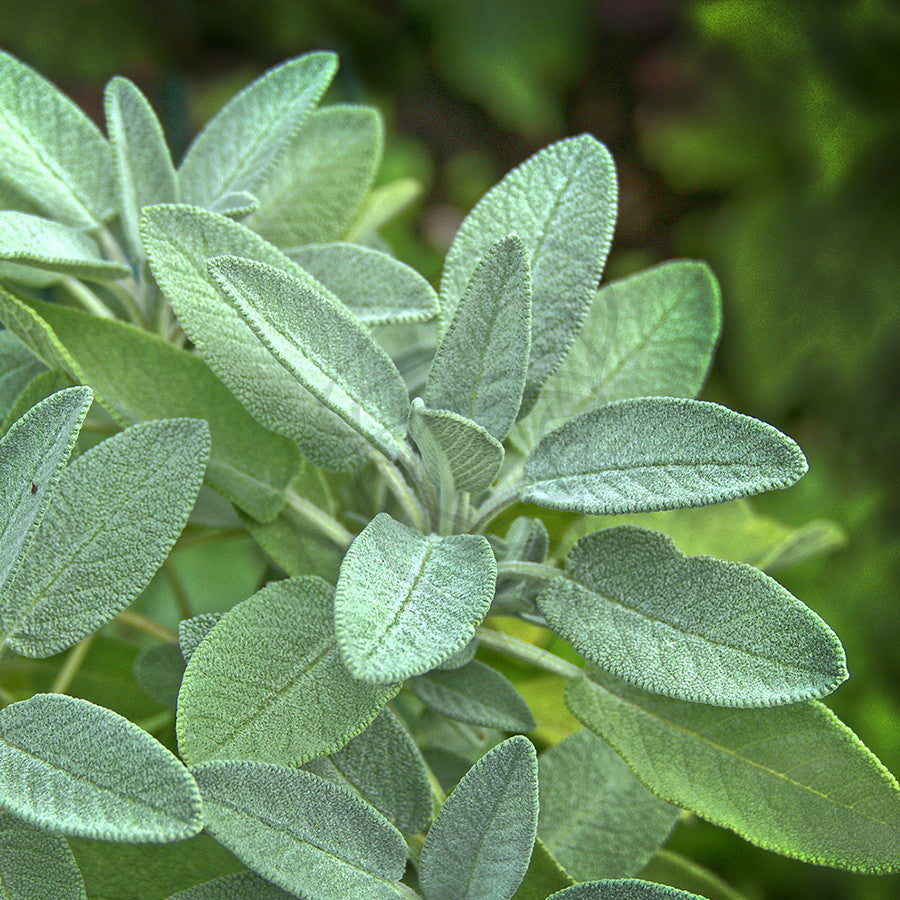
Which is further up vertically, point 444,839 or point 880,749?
point 444,839

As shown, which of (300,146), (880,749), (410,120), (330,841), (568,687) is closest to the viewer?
(330,841)

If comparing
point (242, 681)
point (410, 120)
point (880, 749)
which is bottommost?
point (880, 749)

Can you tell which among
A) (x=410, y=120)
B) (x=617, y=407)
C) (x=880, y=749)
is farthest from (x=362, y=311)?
(x=410, y=120)

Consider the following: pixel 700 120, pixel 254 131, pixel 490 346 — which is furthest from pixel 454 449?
pixel 700 120

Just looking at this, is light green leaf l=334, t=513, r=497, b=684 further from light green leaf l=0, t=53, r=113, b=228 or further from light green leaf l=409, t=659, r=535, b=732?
light green leaf l=0, t=53, r=113, b=228

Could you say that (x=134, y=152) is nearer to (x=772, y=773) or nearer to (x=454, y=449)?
(x=454, y=449)

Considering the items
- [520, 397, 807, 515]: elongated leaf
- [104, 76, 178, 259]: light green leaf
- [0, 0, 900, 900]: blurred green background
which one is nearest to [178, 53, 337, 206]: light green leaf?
[104, 76, 178, 259]: light green leaf

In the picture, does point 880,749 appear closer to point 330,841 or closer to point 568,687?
point 568,687
